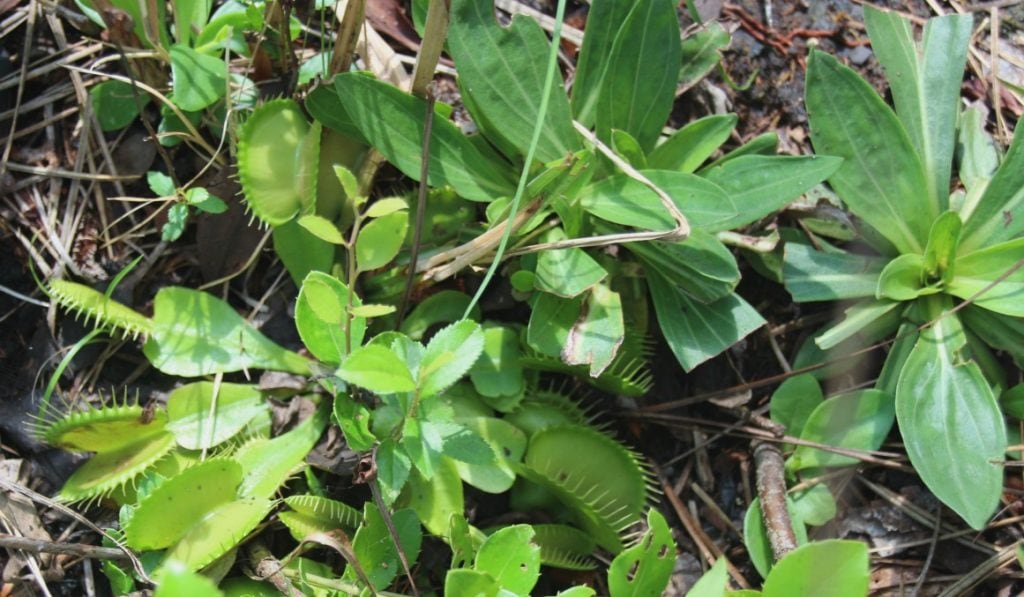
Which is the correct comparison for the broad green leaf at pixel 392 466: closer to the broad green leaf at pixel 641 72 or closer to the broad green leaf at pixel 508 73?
the broad green leaf at pixel 508 73

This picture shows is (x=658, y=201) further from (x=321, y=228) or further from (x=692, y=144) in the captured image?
(x=321, y=228)

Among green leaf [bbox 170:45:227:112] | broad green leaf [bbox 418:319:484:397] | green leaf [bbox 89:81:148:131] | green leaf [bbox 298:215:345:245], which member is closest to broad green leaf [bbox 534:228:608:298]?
broad green leaf [bbox 418:319:484:397]

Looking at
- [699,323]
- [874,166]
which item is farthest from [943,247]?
[699,323]

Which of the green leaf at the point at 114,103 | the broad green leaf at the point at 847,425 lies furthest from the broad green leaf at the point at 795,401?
the green leaf at the point at 114,103

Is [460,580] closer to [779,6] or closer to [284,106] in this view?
[284,106]

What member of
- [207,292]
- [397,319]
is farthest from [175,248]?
[397,319]

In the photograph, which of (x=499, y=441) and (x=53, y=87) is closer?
(x=499, y=441)

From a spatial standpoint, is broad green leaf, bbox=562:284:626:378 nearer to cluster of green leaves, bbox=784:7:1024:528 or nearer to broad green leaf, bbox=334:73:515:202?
broad green leaf, bbox=334:73:515:202
